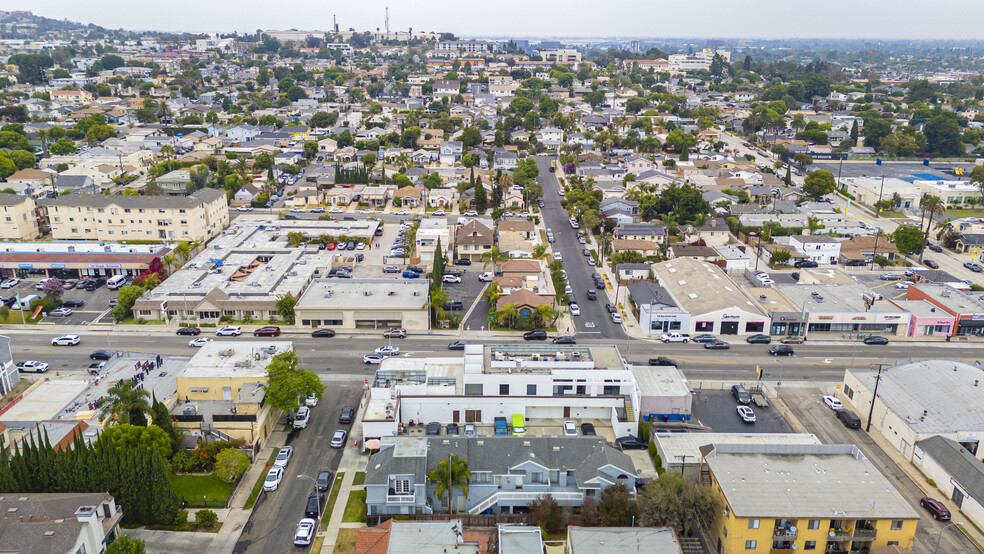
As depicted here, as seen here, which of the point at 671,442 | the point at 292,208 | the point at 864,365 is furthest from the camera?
the point at 292,208

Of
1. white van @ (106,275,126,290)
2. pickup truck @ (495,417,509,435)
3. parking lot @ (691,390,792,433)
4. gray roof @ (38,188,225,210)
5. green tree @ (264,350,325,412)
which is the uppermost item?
gray roof @ (38,188,225,210)

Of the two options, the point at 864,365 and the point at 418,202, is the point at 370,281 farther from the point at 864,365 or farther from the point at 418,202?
the point at 864,365

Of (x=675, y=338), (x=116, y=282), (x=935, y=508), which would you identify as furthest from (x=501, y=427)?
(x=116, y=282)

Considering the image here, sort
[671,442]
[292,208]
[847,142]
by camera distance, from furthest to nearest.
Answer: [847,142] → [292,208] → [671,442]

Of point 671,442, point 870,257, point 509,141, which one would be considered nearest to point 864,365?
point 671,442

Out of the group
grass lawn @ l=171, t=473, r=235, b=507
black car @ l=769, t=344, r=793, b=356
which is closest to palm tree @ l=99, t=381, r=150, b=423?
grass lawn @ l=171, t=473, r=235, b=507

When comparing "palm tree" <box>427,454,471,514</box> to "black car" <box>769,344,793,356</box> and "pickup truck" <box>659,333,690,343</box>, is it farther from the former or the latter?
"black car" <box>769,344,793,356</box>

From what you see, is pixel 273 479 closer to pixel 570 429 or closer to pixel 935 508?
pixel 570 429
